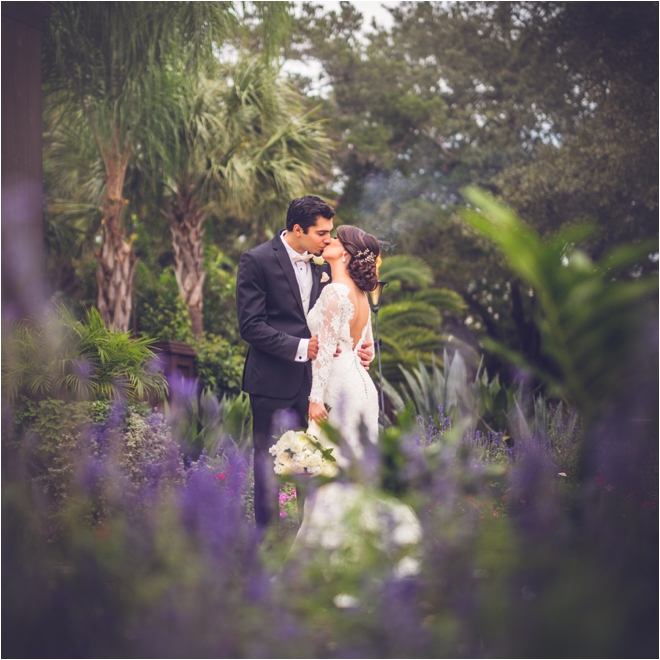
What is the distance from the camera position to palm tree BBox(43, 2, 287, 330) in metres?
8.80

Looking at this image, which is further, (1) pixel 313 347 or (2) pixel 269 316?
(2) pixel 269 316

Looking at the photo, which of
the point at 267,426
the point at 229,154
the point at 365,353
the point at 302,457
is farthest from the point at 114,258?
the point at 302,457

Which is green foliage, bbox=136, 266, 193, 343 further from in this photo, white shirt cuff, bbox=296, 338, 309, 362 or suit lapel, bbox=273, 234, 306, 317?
white shirt cuff, bbox=296, 338, 309, 362

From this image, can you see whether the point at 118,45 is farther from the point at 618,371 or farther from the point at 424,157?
the point at 424,157

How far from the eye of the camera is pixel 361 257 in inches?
150

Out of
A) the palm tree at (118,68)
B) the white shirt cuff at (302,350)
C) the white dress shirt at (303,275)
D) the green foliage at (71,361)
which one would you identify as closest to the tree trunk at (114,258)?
the palm tree at (118,68)

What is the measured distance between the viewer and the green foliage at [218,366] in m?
11.0

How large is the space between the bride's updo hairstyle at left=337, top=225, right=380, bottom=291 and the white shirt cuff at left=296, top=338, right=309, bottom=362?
0.42m

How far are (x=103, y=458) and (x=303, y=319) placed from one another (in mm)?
1578

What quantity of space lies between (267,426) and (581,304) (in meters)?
2.66

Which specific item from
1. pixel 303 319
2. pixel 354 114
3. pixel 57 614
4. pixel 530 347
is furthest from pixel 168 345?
pixel 354 114

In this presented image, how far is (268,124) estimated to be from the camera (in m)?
12.1

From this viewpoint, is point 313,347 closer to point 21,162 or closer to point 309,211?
point 309,211

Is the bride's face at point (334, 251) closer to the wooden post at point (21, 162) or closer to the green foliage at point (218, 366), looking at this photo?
the wooden post at point (21, 162)
